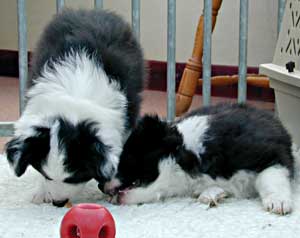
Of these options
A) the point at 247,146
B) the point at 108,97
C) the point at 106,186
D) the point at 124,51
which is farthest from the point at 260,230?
the point at 124,51

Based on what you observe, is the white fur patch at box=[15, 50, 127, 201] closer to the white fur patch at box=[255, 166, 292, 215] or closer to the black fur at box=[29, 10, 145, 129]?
the black fur at box=[29, 10, 145, 129]

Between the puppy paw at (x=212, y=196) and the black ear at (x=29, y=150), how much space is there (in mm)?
493

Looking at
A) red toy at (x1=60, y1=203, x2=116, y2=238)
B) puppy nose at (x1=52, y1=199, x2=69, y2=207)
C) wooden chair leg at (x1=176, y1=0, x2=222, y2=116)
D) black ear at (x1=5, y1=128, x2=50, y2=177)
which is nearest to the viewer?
red toy at (x1=60, y1=203, x2=116, y2=238)

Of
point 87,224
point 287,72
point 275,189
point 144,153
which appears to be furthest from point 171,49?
point 87,224

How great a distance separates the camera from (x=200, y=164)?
1.87 metres

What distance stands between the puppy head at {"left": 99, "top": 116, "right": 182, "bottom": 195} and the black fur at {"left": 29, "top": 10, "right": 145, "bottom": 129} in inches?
5.1

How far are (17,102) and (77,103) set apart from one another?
8.28 feet

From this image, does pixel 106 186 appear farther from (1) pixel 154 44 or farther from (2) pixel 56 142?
(1) pixel 154 44

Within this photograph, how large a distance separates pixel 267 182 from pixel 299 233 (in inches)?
10.3

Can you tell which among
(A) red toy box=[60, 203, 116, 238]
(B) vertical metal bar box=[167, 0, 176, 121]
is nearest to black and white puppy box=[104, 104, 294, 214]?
(A) red toy box=[60, 203, 116, 238]

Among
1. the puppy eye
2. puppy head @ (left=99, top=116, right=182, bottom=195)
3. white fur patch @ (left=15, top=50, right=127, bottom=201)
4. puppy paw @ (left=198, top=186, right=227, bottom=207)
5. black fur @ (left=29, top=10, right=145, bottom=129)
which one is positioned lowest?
puppy paw @ (left=198, top=186, right=227, bottom=207)

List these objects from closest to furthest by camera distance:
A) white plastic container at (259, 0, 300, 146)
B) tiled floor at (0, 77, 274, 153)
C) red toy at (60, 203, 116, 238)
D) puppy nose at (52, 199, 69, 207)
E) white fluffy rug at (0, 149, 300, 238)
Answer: red toy at (60, 203, 116, 238) < white fluffy rug at (0, 149, 300, 238) < puppy nose at (52, 199, 69, 207) < white plastic container at (259, 0, 300, 146) < tiled floor at (0, 77, 274, 153)

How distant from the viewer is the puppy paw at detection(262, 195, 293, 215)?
67.0 inches

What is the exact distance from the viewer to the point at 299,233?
1.55 meters
